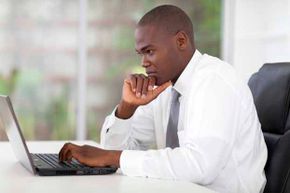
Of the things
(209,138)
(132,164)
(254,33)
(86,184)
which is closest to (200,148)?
(209,138)

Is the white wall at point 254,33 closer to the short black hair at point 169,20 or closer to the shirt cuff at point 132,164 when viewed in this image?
the short black hair at point 169,20

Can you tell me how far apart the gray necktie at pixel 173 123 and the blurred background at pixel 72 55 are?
2494mm

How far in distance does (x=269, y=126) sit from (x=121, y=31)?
2.88 meters

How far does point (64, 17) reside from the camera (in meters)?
4.49

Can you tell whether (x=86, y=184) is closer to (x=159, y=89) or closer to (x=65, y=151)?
(x=65, y=151)

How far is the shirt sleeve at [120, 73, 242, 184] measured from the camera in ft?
4.92

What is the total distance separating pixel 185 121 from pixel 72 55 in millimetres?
2923

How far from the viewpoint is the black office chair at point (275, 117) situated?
5.70 ft

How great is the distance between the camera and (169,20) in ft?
6.09

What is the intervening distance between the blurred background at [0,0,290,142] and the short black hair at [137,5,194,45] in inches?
98.1

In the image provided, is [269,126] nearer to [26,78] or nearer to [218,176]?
[218,176]

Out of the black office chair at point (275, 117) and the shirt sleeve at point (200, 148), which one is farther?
the black office chair at point (275, 117)

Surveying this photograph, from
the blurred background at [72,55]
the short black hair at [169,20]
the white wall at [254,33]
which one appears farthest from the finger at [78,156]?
the blurred background at [72,55]

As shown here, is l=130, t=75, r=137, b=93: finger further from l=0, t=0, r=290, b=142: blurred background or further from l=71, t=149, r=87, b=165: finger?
l=0, t=0, r=290, b=142: blurred background
